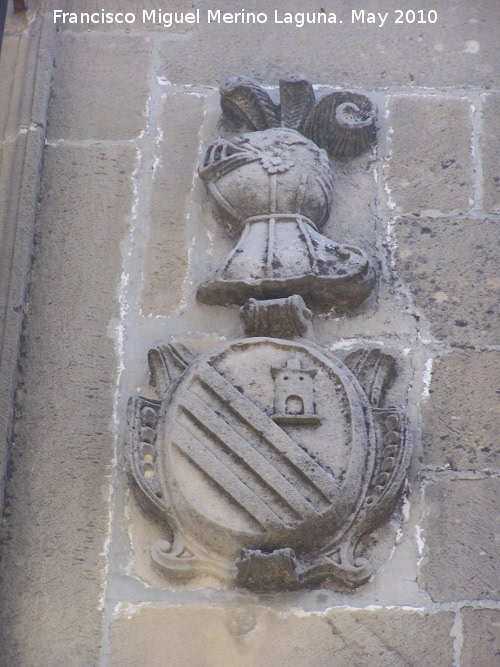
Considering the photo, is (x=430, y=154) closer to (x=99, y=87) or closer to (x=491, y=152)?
(x=491, y=152)

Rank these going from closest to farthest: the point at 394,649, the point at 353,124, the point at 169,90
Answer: the point at 394,649 < the point at 353,124 < the point at 169,90

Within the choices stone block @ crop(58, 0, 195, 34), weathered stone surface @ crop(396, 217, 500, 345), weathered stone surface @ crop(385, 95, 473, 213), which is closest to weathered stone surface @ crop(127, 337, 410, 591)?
weathered stone surface @ crop(396, 217, 500, 345)

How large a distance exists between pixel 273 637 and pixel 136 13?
2.07 metres

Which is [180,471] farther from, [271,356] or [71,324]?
[71,324]

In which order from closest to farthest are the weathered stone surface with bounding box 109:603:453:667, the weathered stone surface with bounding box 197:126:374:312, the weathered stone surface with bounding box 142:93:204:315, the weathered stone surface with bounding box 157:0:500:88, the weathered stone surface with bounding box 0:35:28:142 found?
the weathered stone surface with bounding box 109:603:453:667 → the weathered stone surface with bounding box 197:126:374:312 → the weathered stone surface with bounding box 142:93:204:315 → the weathered stone surface with bounding box 0:35:28:142 → the weathered stone surface with bounding box 157:0:500:88

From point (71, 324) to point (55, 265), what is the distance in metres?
0.20

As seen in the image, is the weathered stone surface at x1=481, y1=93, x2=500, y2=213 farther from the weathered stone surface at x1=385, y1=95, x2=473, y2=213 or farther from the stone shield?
the stone shield

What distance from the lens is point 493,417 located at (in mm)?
2721

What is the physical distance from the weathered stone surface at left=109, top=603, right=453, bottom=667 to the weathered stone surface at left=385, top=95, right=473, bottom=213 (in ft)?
3.89

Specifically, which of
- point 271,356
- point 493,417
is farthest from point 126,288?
point 493,417

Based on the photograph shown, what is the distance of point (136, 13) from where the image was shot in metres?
3.61

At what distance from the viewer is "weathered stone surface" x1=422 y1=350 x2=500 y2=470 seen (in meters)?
2.65

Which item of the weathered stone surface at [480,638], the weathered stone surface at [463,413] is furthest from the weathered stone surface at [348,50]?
the weathered stone surface at [480,638]

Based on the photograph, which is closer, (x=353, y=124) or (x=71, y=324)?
(x=71, y=324)
